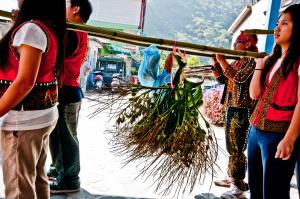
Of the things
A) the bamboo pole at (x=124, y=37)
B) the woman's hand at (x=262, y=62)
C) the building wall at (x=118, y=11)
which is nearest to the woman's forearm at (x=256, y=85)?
the woman's hand at (x=262, y=62)

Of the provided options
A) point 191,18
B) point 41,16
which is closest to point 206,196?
point 41,16

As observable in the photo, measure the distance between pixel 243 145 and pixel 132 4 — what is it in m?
15.4

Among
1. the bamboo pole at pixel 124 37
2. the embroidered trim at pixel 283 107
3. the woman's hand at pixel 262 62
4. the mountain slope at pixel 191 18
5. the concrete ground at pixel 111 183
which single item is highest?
the mountain slope at pixel 191 18

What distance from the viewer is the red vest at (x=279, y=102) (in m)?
1.70

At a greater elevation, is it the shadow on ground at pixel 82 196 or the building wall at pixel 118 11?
the building wall at pixel 118 11

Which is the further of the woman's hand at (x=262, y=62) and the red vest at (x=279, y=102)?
the woman's hand at (x=262, y=62)

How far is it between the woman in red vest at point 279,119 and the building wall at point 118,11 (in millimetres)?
15865

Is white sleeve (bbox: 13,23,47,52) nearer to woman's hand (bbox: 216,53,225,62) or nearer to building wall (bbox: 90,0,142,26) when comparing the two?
woman's hand (bbox: 216,53,225,62)

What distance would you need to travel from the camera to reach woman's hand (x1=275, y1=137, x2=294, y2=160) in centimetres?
157

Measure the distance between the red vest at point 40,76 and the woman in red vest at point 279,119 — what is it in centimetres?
118

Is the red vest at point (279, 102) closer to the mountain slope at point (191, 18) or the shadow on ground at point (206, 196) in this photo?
the shadow on ground at point (206, 196)

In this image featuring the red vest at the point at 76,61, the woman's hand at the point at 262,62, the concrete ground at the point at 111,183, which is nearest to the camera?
the woman's hand at the point at 262,62

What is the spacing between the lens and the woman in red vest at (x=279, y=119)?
166 cm

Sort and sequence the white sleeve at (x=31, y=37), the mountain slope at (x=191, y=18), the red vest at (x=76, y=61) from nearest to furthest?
the white sleeve at (x=31, y=37), the red vest at (x=76, y=61), the mountain slope at (x=191, y=18)
